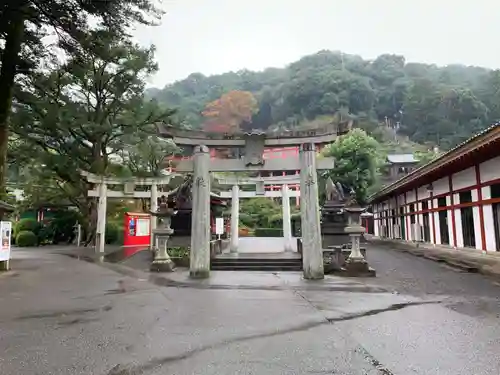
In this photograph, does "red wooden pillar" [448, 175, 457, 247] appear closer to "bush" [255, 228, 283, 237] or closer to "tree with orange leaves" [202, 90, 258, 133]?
"bush" [255, 228, 283, 237]

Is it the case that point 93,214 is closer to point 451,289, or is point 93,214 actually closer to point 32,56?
point 32,56

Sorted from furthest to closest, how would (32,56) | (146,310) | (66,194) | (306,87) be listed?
(306,87), (66,194), (32,56), (146,310)

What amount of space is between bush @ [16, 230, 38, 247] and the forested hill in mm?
36349

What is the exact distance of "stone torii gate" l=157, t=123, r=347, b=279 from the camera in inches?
397

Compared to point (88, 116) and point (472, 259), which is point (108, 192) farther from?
point (472, 259)

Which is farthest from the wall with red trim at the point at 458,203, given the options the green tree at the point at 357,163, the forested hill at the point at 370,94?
the forested hill at the point at 370,94

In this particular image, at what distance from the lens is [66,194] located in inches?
1007

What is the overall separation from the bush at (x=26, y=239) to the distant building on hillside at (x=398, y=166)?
39000 mm

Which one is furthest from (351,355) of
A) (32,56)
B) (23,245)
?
(23,245)

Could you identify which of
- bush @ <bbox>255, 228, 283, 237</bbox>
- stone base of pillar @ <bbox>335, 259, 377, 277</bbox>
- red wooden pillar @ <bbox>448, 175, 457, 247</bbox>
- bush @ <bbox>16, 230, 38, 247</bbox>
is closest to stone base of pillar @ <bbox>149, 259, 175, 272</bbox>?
stone base of pillar @ <bbox>335, 259, 377, 277</bbox>

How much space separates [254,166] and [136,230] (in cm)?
1365

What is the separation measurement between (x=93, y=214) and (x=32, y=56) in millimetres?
12054

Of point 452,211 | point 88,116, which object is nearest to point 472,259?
point 452,211

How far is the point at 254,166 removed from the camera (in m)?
10.5
